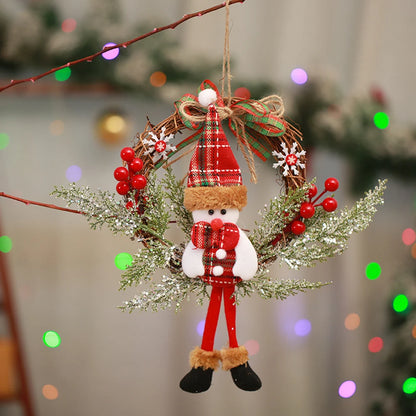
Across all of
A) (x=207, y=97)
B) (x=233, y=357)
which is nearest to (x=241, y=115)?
(x=207, y=97)

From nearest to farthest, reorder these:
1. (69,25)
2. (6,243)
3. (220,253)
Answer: (220,253) → (69,25) → (6,243)

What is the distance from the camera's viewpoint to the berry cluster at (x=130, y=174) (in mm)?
682

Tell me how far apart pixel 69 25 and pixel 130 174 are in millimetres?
1014

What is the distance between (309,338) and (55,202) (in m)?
0.95

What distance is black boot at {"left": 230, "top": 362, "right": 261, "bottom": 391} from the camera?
0.70 meters

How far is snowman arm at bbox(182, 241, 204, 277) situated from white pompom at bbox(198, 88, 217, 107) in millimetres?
217

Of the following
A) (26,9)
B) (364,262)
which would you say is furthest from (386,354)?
(26,9)

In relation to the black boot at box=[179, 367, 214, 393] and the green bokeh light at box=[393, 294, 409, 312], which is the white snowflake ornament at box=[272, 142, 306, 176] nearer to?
the black boot at box=[179, 367, 214, 393]

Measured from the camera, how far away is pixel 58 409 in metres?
1.60

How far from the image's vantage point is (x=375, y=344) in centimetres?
157

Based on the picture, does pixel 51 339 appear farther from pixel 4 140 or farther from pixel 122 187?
pixel 122 187

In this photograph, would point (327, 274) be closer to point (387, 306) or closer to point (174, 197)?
point (387, 306)

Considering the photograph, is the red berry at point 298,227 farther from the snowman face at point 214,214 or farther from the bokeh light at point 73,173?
the bokeh light at point 73,173

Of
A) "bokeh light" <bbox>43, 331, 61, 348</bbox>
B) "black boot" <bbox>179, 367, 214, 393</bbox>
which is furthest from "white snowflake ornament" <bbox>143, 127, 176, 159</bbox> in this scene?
"bokeh light" <bbox>43, 331, 61, 348</bbox>
